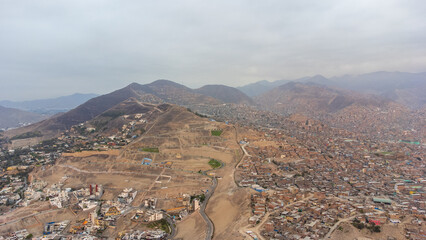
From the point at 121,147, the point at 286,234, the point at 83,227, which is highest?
the point at 121,147

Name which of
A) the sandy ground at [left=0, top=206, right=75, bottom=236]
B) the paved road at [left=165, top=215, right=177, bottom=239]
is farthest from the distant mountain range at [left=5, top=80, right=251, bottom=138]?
the paved road at [left=165, top=215, right=177, bottom=239]

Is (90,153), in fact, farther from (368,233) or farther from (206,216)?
(368,233)

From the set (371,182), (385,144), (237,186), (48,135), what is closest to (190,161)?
(237,186)

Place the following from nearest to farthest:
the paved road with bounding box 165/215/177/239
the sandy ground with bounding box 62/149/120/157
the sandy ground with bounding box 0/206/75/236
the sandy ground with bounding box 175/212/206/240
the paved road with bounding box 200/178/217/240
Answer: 1. the paved road with bounding box 200/178/217/240
2. the sandy ground with bounding box 175/212/206/240
3. the paved road with bounding box 165/215/177/239
4. the sandy ground with bounding box 0/206/75/236
5. the sandy ground with bounding box 62/149/120/157

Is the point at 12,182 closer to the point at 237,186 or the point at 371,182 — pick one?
the point at 237,186

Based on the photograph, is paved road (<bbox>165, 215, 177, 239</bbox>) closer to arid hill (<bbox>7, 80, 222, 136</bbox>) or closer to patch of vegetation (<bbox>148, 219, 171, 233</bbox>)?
patch of vegetation (<bbox>148, 219, 171, 233</bbox>)

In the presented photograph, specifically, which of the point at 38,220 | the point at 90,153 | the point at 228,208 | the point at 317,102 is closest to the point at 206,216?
the point at 228,208
